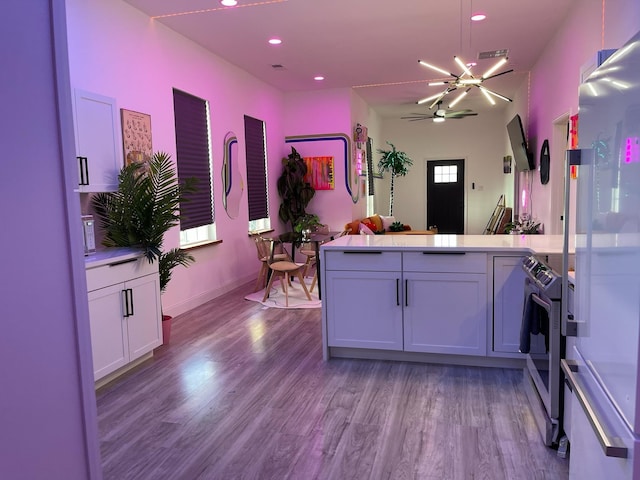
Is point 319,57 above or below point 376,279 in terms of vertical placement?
above

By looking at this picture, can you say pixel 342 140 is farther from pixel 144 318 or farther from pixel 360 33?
pixel 144 318

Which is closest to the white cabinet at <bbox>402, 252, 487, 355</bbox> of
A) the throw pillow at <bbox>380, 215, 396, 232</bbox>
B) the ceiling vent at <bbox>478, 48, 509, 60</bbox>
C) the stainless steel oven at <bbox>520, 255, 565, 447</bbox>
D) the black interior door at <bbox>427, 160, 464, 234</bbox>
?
the stainless steel oven at <bbox>520, 255, 565, 447</bbox>

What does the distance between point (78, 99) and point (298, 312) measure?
2.87 meters

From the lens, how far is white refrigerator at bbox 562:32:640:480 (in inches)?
44.4

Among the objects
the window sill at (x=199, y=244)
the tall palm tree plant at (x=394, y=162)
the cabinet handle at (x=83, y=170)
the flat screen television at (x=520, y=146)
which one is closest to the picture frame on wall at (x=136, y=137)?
the cabinet handle at (x=83, y=170)

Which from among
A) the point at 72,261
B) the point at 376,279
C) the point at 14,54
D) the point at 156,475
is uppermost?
the point at 14,54

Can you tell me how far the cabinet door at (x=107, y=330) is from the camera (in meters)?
3.09

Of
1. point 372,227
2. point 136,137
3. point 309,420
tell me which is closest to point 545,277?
point 309,420

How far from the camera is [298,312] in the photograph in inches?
201

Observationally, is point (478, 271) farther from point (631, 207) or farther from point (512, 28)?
point (512, 28)

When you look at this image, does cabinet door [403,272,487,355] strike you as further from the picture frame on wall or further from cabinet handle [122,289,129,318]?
the picture frame on wall

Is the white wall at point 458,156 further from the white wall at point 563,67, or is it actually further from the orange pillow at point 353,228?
the orange pillow at point 353,228

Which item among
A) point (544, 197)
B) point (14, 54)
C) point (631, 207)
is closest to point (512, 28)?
point (544, 197)

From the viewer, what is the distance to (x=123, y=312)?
132 inches
